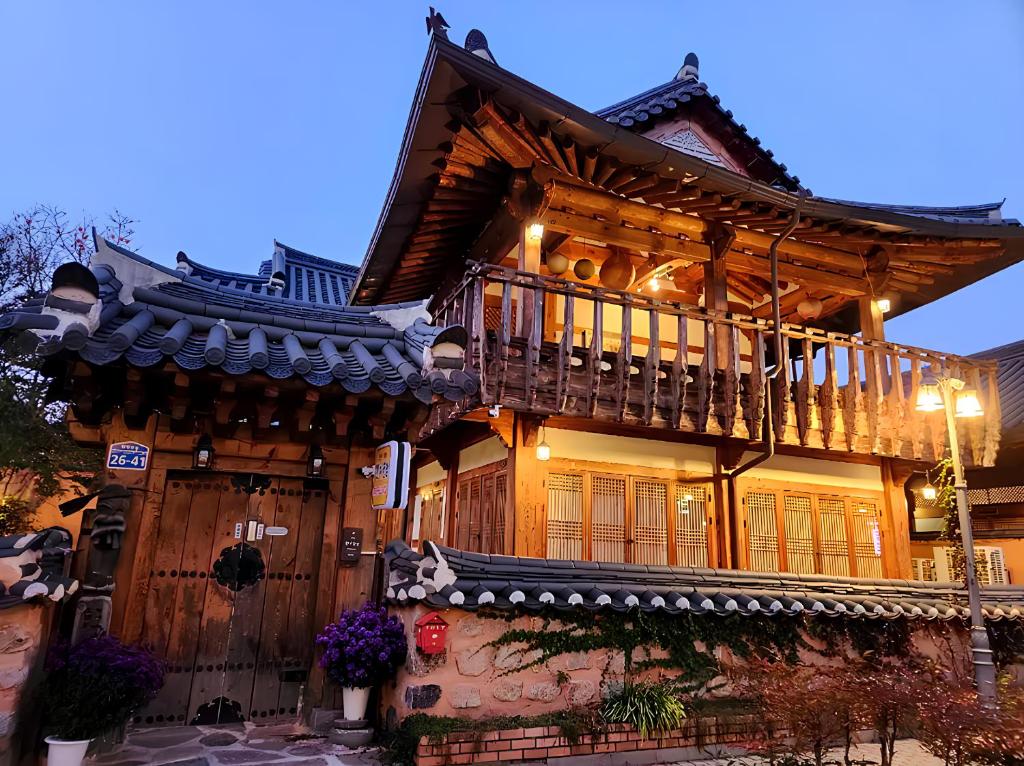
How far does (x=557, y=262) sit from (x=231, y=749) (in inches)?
360

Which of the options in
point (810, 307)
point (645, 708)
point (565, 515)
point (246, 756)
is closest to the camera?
point (246, 756)

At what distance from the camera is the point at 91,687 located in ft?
16.5

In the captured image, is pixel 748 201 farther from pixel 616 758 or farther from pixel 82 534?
pixel 82 534

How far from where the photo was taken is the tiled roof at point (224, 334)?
482 centimetres

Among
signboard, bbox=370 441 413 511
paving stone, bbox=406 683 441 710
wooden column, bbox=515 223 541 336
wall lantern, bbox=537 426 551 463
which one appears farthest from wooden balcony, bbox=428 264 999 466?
paving stone, bbox=406 683 441 710

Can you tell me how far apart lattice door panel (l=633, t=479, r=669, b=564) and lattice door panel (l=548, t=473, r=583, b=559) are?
99 cm

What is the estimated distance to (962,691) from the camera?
5934mm

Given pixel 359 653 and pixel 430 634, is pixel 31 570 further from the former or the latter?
pixel 430 634

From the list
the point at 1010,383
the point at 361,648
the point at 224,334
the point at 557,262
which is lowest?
the point at 361,648

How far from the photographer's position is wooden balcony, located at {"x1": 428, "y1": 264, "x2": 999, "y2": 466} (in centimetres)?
917

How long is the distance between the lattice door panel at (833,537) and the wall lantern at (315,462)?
8.99 meters

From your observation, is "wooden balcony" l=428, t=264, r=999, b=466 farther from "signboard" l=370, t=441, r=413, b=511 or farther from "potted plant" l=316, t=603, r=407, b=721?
"potted plant" l=316, t=603, r=407, b=721

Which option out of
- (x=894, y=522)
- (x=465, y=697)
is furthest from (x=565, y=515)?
(x=894, y=522)

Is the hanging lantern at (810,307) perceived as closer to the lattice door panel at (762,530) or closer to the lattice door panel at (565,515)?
the lattice door panel at (762,530)
